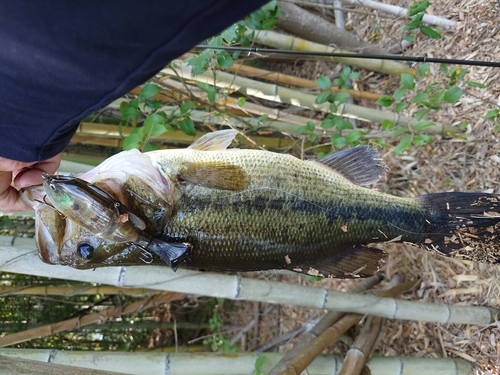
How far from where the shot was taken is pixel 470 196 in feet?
5.60

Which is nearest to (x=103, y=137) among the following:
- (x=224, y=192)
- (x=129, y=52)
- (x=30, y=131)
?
(x=224, y=192)

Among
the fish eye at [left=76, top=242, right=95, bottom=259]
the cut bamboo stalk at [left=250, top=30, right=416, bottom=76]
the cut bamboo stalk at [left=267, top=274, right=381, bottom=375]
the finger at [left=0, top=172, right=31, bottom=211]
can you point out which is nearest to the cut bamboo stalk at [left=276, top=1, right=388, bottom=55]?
the cut bamboo stalk at [left=250, top=30, right=416, bottom=76]

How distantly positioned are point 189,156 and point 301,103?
1732 millimetres

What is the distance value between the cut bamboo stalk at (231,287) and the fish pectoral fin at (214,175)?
70cm

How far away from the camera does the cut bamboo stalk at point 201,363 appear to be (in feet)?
6.30

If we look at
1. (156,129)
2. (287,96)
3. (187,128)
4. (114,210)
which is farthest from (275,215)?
(287,96)

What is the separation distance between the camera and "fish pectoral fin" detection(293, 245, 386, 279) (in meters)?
1.56

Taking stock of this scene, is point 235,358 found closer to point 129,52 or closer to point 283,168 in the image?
point 283,168

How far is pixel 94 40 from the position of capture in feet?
2.17

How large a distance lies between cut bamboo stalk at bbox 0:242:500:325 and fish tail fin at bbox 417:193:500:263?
0.82 meters

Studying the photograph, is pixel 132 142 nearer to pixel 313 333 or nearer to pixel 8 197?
pixel 8 197

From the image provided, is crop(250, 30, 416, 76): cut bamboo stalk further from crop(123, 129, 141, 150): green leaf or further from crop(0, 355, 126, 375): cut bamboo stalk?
crop(0, 355, 126, 375): cut bamboo stalk

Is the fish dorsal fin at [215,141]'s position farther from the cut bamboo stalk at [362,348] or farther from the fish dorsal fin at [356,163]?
the cut bamboo stalk at [362,348]

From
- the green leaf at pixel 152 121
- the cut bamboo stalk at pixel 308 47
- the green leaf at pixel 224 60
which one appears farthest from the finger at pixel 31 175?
the cut bamboo stalk at pixel 308 47
